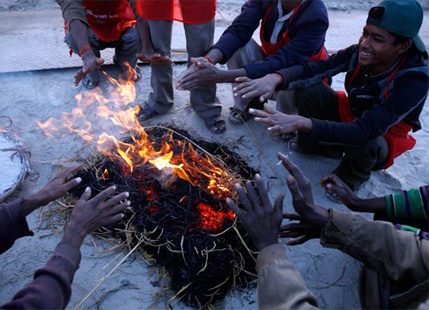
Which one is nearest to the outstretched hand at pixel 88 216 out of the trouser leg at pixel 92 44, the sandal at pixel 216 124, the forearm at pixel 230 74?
the forearm at pixel 230 74

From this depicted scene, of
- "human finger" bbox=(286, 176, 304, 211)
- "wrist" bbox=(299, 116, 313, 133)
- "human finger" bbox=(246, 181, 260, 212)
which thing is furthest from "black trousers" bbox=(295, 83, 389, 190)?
"human finger" bbox=(246, 181, 260, 212)

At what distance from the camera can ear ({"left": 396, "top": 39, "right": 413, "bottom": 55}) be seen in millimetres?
2582

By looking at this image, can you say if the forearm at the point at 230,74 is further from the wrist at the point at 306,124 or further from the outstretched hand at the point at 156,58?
the wrist at the point at 306,124

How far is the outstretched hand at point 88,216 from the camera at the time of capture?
185 cm

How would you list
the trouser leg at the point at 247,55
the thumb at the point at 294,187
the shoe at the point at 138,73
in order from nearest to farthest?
the thumb at the point at 294,187, the trouser leg at the point at 247,55, the shoe at the point at 138,73

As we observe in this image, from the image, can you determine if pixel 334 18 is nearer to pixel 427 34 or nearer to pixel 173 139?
pixel 427 34

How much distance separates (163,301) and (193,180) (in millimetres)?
949

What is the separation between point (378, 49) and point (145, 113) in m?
2.43

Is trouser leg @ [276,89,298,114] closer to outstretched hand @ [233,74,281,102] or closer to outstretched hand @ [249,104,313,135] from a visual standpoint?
outstretched hand @ [233,74,281,102]

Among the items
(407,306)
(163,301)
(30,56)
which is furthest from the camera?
(30,56)

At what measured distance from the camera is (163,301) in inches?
94.1

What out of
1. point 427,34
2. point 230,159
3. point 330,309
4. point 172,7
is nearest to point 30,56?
point 172,7

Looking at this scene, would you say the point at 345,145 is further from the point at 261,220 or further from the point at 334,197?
the point at 261,220

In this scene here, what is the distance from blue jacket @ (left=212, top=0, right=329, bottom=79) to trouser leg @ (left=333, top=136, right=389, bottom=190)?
101 centimetres
